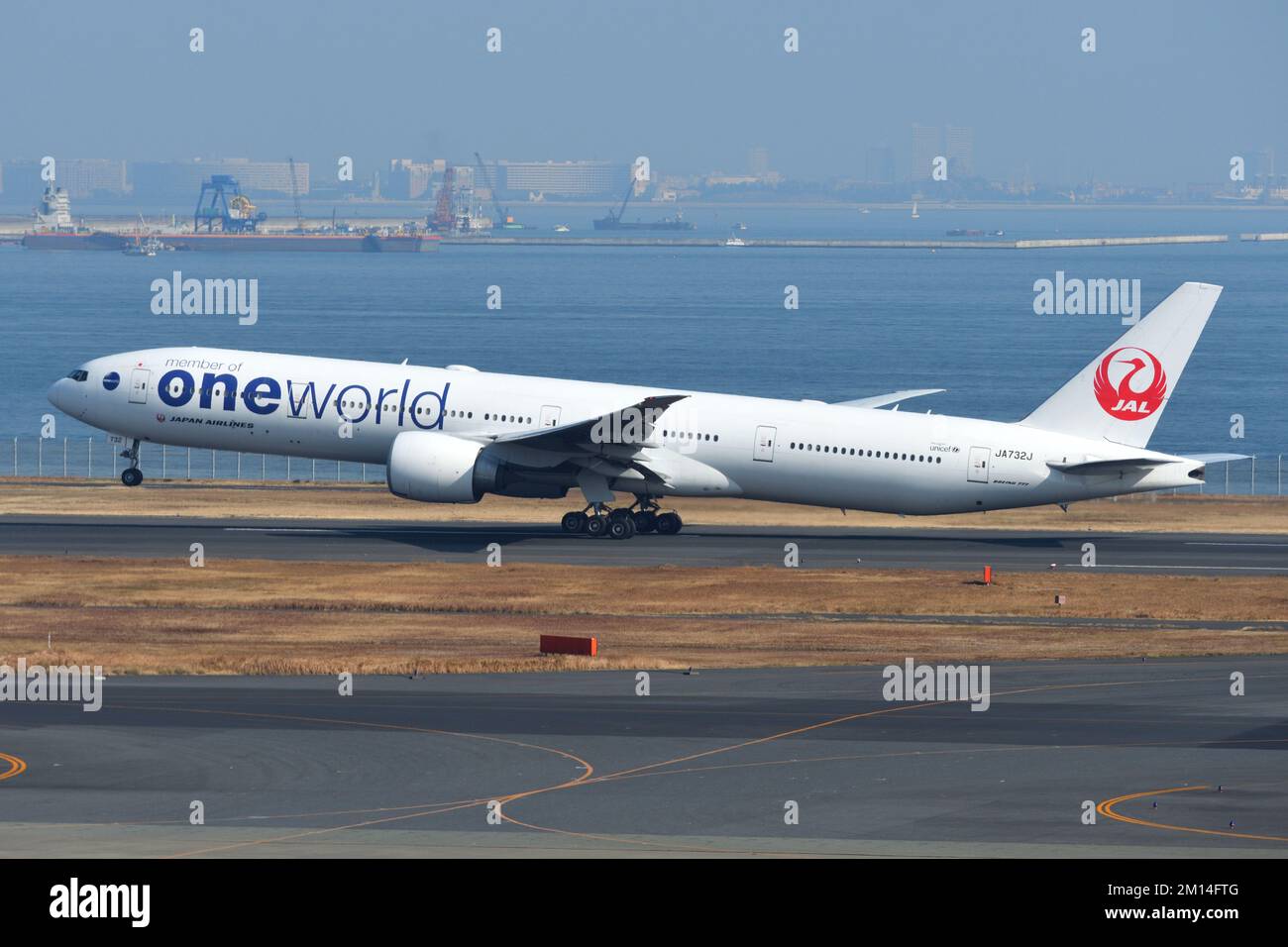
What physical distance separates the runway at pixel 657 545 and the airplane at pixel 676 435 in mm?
1889

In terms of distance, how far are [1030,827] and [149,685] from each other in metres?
20.5

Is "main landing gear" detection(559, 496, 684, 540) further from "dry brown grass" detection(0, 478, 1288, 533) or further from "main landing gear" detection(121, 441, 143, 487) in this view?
"main landing gear" detection(121, 441, 143, 487)

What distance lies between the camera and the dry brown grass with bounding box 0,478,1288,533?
244 feet

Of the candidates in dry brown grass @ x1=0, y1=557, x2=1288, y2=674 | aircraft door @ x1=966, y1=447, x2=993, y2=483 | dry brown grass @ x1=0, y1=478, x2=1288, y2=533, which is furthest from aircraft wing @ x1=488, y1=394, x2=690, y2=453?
dry brown grass @ x1=0, y1=478, x2=1288, y2=533

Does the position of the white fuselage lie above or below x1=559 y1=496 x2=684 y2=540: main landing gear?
above

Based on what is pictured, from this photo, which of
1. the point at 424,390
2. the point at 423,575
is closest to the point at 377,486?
the point at 424,390

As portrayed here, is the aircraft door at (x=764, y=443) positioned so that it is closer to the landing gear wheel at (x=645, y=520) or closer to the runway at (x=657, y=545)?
the runway at (x=657, y=545)

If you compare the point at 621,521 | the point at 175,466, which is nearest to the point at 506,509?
the point at 621,521

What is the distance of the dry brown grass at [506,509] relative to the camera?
7425 cm

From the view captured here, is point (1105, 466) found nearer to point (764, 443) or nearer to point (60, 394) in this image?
point (764, 443)

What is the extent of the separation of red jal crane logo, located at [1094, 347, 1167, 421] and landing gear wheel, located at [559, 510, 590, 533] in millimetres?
18648

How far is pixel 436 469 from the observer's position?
206 feet

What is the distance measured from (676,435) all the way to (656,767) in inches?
1324
